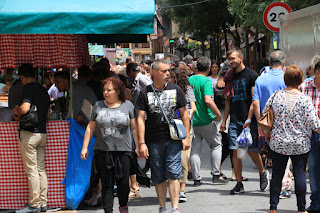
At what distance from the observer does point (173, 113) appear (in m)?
6.50

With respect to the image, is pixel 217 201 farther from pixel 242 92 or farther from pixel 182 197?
pixel 242 92

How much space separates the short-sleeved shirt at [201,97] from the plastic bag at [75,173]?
1.94m

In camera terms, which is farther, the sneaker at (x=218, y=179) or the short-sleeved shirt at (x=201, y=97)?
the sneaker at (x=218, y=179)

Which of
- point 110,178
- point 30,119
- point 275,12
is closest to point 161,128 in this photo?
point 110,178

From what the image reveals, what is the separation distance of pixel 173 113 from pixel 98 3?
158cm

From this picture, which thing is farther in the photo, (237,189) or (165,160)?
(237,189)

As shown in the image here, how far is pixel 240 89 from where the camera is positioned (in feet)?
26.3

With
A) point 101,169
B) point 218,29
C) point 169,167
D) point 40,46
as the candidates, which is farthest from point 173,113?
point 218,29

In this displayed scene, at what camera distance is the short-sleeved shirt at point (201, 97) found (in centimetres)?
851

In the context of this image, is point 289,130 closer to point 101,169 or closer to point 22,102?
point 101,169

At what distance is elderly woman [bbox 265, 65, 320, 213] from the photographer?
615 centimetres

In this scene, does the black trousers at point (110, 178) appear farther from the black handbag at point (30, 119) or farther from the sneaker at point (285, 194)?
the sneaker at point (285, 194)

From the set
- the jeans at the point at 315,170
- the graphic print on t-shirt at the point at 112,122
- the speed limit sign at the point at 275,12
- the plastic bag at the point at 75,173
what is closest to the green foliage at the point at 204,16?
the speed limit sign at the point at 275,12

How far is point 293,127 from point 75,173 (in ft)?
9.17
